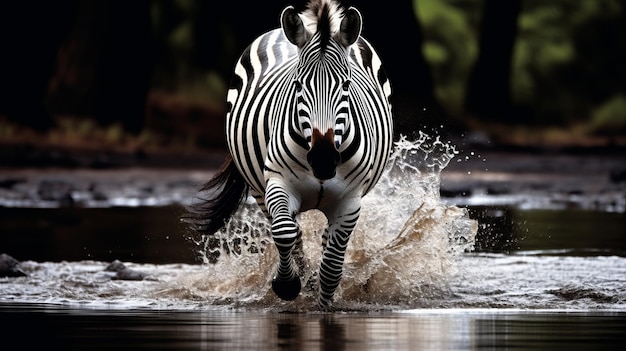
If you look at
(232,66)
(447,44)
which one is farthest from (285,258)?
(447,44)

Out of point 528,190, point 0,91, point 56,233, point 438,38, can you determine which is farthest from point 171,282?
point 438,38

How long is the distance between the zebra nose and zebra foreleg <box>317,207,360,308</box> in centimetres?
66

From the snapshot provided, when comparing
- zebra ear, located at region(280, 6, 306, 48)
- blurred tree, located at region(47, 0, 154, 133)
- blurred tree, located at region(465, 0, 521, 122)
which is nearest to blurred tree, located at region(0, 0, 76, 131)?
blurred tree, located at region(47, 0, 154, 133)

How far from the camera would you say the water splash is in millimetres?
9648

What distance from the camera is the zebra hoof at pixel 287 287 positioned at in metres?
8.86

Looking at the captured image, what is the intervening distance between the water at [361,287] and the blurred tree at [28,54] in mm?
10290

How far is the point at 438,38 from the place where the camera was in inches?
1518

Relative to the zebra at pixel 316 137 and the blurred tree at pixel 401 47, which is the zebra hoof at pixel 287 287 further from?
the blurred tree at pixel 401 47

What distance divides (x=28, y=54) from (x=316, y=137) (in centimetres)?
1742

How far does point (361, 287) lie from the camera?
31.7ft

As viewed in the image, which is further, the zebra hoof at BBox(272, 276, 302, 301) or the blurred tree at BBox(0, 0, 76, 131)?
the blurred tree at BBox(0, 0, 76, 131)

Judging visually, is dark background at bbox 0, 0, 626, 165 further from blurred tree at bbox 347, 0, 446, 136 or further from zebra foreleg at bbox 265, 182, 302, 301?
zebra foreleg at bbox 265, 182, 302, 301

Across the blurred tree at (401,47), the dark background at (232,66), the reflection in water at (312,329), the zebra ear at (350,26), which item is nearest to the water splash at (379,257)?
the reflection in water at (312,329)

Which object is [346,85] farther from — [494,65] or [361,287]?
[494,65]
